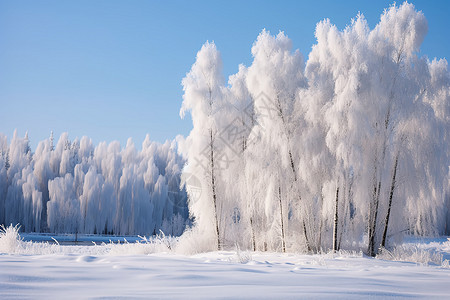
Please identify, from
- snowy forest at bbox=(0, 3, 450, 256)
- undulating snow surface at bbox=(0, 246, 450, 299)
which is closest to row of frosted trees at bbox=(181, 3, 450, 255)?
snowy forest at bbox=(0, 3, 450, 256)

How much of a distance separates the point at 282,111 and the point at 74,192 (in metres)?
30.5

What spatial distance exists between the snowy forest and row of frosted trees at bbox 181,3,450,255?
0.04 m

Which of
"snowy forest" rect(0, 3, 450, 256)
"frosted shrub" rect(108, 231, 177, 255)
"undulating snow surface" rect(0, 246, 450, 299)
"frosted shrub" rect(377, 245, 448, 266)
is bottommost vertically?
"frosted shrub" rect(377, 245, 448, 266)

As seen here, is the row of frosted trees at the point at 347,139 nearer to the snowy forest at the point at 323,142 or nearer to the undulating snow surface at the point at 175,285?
the snowy forest at the point at 323,142

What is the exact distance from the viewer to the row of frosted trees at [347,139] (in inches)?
412

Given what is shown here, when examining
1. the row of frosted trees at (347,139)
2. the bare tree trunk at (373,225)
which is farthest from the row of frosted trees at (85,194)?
the bare tree trunk at (373,225)

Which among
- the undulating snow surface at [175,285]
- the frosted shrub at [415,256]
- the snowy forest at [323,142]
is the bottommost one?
the frosted shrub at [415,256]

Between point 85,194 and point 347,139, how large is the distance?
1187 inches

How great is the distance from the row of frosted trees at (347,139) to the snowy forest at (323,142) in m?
0.04

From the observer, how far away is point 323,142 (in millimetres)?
10844

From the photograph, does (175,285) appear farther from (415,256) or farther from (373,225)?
(373,225)

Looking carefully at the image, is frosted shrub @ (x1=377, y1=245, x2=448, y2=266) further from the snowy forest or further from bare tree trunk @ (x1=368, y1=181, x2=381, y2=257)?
the snowy forest

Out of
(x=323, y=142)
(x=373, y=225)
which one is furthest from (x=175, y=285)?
(x=373, y=225)

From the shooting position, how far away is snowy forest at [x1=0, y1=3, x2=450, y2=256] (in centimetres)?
1055
